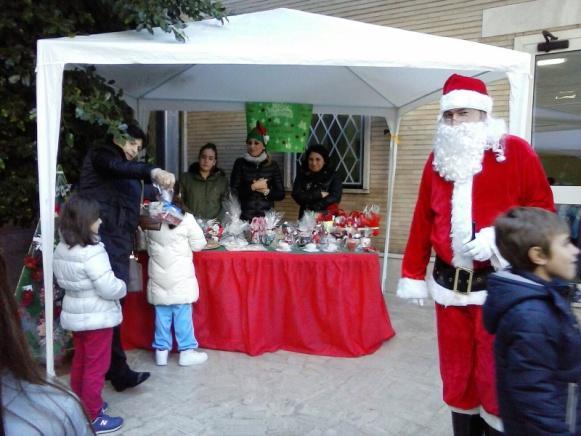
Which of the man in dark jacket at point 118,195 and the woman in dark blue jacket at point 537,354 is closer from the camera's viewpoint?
the woman in dark blue jacket at point 537,354

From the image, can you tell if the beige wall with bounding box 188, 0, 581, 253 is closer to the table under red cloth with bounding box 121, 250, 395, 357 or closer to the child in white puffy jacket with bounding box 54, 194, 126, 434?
the table under red cloth with bounding box 121, 250, 395, 357

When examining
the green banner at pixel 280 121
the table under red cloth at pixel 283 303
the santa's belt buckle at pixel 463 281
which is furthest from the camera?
the green banner at pixel 280 121

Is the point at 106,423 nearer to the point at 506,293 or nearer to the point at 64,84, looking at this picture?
the point at 64,84

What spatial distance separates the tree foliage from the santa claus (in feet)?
6.44

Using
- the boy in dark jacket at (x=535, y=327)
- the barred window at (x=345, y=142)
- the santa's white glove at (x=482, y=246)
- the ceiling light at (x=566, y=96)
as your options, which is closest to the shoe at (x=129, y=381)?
the santa's white glove at (x=482, y=246)

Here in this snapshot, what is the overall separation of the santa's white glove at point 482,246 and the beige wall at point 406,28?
14.1 feet

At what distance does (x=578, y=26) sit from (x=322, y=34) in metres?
3.29

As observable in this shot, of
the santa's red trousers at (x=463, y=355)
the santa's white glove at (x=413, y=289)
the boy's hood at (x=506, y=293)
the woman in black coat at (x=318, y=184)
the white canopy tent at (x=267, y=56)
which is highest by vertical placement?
the white canopy tent at (x=267, y=56)

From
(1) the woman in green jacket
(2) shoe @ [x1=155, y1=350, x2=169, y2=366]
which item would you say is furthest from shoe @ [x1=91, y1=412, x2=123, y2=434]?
(1) the woman in green jacket

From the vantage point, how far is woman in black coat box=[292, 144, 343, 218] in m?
5.49

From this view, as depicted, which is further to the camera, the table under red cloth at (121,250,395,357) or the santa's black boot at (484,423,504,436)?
the table under red cloth at (121,250,395,357)

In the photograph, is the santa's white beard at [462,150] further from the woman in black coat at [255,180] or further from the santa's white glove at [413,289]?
the woman in black coat at [255,180]

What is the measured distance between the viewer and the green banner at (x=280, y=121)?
19.5 ft

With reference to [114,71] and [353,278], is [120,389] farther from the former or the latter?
[114,71]
